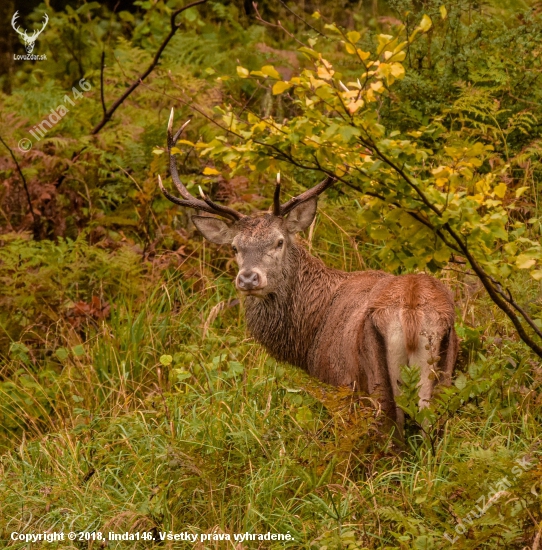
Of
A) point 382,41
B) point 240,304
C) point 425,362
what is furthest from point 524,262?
point 240,304

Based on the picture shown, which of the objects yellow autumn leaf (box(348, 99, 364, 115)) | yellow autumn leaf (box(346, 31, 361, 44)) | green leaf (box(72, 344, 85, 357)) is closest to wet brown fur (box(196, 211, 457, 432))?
green leaf (box(72, 344, 85, 357))

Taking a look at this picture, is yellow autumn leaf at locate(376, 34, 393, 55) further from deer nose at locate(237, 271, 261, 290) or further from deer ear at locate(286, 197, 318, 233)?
deer ear at locate(286, 197, 318, 233)

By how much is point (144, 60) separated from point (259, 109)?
3.95ft

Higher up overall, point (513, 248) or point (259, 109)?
point (513, 248)

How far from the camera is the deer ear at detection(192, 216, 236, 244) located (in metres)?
6.31

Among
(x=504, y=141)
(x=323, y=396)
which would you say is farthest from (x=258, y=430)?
(x=504, y=141)

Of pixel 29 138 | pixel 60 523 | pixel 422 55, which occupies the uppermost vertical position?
pixel 422 55

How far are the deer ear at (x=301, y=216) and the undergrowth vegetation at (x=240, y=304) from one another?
1.13 feet

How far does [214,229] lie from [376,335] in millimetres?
1650

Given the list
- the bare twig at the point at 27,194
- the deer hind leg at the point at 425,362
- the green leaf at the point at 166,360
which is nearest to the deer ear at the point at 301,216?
the green leaf at the point at 166,360

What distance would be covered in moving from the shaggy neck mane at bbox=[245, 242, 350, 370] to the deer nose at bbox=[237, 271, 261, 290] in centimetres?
38

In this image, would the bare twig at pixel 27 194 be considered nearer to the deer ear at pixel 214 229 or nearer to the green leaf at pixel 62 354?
the green leaf at pixel 62 354

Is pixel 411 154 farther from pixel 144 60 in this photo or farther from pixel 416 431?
pixel 144 60

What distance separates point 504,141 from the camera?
22.9 feet
